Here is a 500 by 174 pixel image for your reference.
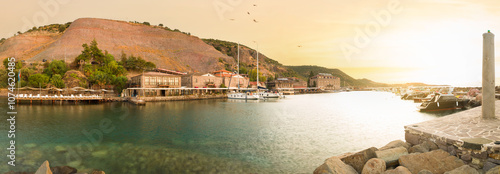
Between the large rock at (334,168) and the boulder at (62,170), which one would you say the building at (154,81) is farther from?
the large rock at (334,168)

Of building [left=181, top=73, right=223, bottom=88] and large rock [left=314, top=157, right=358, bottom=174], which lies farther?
building [left=181, top=73, right=223, bottom=88]

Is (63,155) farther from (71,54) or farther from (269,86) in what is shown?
(269,86)

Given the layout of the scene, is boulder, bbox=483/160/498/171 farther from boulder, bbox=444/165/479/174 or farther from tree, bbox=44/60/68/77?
tree, bbox=44/60/68/77

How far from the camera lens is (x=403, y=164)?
5961mm

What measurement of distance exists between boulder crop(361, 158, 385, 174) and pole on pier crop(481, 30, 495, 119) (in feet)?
18.0

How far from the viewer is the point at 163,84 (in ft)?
178

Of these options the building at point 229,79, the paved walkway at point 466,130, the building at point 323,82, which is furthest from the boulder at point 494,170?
the building at point 323,82

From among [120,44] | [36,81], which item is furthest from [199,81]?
[120,44]

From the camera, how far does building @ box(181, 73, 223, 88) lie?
60.3 meters

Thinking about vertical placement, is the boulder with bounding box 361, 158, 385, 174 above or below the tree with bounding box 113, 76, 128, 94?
below

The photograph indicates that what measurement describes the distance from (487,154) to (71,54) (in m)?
97.8

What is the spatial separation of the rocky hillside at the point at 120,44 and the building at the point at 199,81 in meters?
29.4

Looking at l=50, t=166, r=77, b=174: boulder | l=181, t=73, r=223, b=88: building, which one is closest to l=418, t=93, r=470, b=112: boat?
l=50, t=166, r=77, b=174: boulder

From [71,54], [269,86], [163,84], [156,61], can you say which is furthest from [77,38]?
A: [269,86]
